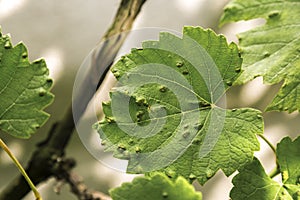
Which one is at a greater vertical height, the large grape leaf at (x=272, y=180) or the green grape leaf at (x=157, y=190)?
the green grape leaf at (x=157, y=190)

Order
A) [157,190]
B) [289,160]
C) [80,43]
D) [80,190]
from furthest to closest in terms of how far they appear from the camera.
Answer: [80,43] < [80,190] < [289,160] < [157,190]

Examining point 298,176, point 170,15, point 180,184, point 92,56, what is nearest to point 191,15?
point 170,15

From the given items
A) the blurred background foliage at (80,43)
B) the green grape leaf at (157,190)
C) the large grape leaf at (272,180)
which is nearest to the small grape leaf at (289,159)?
the large grape leaf at (272,180)

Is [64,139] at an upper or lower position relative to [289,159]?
lower

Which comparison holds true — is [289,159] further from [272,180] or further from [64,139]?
[64,139]

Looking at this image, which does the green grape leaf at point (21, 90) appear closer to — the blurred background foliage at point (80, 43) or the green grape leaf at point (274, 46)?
the green grape leaf at point (274, 46)

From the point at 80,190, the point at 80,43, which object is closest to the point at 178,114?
the point at 80,190

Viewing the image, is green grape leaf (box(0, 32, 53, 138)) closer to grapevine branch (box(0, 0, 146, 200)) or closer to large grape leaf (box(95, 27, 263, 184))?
large grape leaf (box(95, 27, 263, 184))

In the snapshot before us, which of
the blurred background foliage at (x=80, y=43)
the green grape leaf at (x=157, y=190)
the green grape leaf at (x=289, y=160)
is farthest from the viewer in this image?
the blurred background foliage at (x=80, y=43)
